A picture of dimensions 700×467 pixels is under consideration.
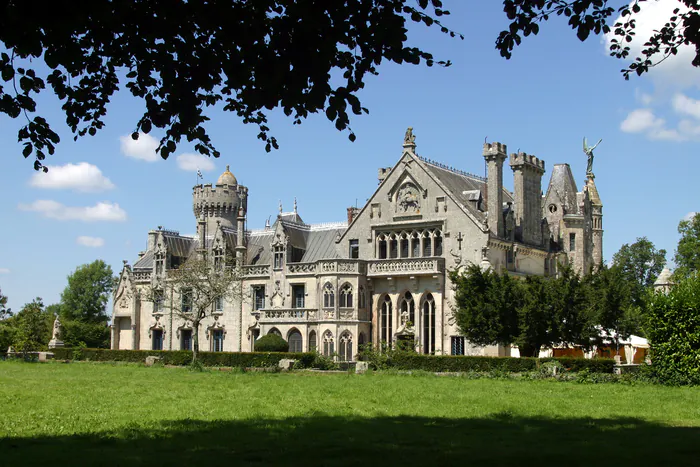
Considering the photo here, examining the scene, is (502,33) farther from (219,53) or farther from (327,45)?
(219,53)

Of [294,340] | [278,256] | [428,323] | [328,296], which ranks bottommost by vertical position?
[294,340]

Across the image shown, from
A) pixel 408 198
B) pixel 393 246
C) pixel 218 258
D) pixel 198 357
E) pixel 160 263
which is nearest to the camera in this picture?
pixel 198 357

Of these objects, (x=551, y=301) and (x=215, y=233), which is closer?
(x=551, y=301)

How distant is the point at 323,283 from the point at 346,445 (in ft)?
125

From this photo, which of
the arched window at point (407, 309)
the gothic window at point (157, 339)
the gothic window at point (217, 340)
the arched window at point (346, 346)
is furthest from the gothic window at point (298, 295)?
the gothic window at point (157, 339)

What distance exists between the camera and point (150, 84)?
14.8 metres

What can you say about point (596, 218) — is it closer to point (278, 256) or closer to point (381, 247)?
point (381, 247)

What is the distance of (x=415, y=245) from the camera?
54406mm

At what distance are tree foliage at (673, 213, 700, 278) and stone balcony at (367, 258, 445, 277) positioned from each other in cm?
2962

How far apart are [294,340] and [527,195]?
1760 cm

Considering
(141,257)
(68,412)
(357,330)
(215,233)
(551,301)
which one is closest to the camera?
(68,412)

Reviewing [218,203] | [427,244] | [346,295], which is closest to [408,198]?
[427,244]

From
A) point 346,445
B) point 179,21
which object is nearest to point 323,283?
point 346,445

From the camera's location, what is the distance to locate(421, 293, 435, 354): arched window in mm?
52500
